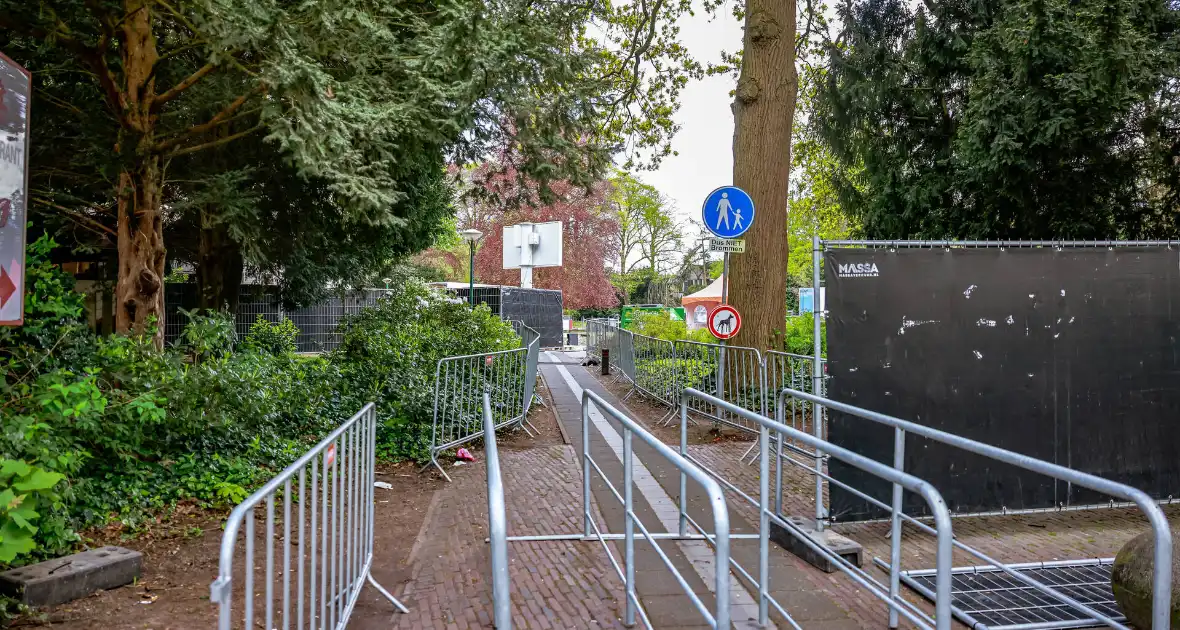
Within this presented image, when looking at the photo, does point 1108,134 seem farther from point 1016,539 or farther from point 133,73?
point 133,73

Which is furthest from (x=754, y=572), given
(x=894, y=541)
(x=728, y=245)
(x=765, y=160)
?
(x=765, y=160)

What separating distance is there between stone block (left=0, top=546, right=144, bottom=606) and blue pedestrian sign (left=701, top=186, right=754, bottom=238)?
279 inches

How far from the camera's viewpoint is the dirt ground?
4294mm

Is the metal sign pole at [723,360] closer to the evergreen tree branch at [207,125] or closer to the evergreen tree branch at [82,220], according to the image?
the evergreen tree branch at [207,125]

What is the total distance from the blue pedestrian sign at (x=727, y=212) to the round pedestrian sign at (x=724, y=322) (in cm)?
142

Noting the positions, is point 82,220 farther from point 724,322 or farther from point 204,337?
point 724,322

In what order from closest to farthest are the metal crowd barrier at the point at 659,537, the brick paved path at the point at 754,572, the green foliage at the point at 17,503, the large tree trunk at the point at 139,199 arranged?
the metal crowd barrier at the point at 659,537 → the green foliage at the point at 17,503 → the brick paved path at the point at 754,572 → the large tree trunk at the point at 139,199

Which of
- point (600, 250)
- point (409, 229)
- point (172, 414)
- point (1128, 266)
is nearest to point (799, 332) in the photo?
point (409, 229)

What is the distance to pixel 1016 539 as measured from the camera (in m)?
6.02

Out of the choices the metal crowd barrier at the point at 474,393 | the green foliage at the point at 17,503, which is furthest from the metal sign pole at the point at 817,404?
the green foliage at the point at 17,503

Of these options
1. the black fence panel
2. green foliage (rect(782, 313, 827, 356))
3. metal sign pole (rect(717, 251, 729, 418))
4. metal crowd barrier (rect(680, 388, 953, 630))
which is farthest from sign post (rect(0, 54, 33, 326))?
the black fence panel

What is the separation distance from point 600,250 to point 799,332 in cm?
2812

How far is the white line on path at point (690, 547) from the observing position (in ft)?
14.1

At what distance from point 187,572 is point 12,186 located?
8.91 feet
